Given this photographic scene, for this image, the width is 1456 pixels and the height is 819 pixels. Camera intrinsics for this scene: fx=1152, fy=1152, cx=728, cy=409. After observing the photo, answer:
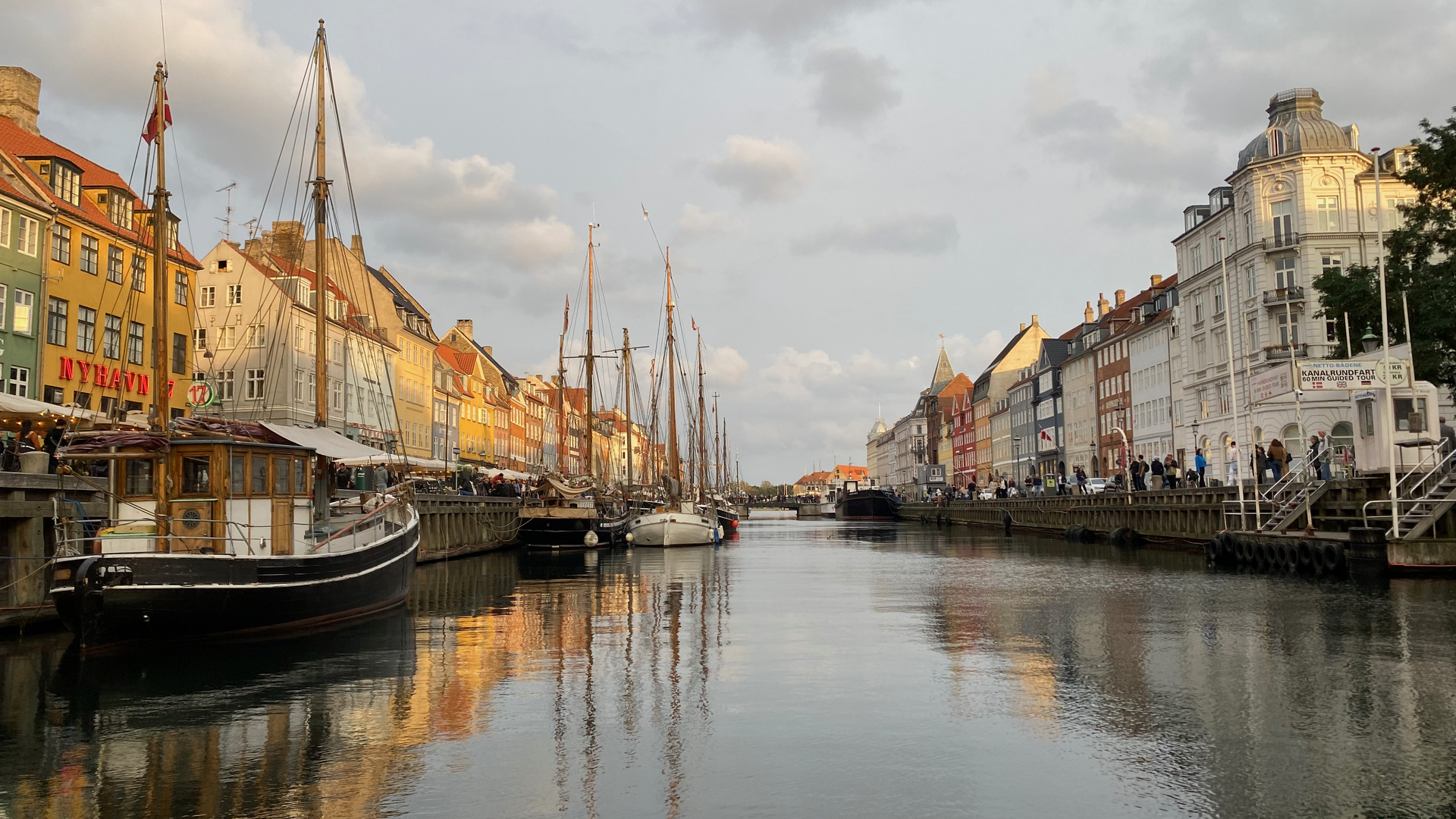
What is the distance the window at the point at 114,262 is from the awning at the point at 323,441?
25.9m

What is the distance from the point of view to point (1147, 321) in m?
87.9

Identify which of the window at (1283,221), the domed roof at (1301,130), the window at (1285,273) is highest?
the domed roof at (1301,130)

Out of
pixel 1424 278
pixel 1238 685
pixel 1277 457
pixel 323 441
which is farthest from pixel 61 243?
pixel 1424 278

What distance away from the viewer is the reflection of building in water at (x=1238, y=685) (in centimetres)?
922

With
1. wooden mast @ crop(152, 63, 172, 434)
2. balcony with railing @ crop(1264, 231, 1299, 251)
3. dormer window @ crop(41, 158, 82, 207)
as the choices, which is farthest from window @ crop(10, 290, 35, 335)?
balcony with railing @ crop(1264, 231, 1299, 251)

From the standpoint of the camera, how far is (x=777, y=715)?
40.9 feet

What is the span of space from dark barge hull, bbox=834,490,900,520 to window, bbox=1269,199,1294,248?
71.3 meters

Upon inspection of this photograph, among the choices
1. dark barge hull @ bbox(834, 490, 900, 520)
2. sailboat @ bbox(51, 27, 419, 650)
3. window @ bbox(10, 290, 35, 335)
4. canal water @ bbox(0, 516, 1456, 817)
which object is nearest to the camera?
canal water @ bbox(0, 516, 1456, 817)

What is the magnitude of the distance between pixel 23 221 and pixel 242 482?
2919cm

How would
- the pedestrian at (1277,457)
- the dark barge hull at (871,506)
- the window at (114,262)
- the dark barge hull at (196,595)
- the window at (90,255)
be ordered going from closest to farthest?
1. the dark barge hull at (196,595)
2. the pedestrian at (1277,457)
3. the window at (90,255)
4. the window at (114,262)
5. the dark barge hull at (871,506)

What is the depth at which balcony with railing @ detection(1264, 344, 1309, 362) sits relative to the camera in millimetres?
63219

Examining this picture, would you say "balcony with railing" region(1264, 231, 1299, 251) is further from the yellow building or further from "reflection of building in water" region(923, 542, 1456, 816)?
the yellow building

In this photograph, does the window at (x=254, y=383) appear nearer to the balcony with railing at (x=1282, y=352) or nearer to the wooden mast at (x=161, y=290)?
the wooden mast at (x=161, y=290)

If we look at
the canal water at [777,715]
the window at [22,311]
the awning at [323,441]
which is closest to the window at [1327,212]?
the canal water at [777,715]
